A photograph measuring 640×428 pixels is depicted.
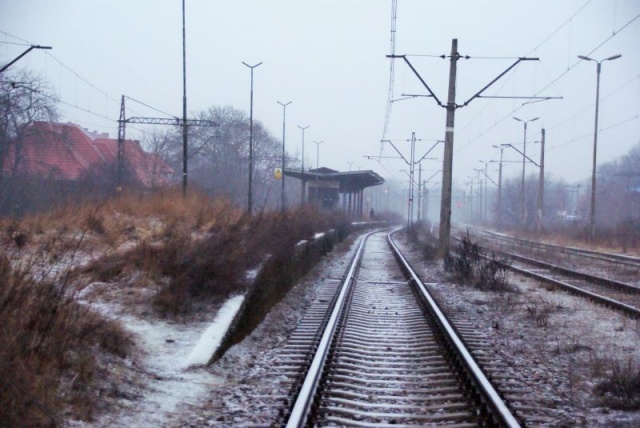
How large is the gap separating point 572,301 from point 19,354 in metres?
12.7

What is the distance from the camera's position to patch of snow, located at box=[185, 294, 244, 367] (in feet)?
27.1

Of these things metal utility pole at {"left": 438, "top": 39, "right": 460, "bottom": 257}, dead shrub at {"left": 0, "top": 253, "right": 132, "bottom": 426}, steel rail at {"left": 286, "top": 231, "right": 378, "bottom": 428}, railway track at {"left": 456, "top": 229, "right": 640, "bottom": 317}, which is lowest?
railway track at {"left": 456, "top": 229, "right": 640, "bottom": 317}

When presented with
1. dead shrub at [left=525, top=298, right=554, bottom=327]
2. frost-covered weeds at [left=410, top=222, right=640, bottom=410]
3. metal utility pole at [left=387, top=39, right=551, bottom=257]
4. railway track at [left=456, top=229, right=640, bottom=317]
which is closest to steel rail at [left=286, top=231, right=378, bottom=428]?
frost-covered weeds at [left=410, top=222, right=640, bottom=410]

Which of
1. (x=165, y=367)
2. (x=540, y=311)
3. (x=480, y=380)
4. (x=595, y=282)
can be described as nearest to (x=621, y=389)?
A: (x=480, y=380)

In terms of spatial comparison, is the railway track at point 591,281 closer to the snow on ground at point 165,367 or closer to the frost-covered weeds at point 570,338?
the frost-covered weeds at point 570,338

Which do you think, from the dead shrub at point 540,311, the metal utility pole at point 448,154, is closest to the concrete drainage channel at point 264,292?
the dead shrub at point 540,311

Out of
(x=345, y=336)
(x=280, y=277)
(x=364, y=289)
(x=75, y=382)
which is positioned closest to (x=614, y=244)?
(x=364, y=289)

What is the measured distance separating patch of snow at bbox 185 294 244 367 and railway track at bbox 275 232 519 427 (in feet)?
2.66

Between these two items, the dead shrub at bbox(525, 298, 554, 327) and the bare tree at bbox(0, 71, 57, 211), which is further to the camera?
the bare tree at bbox(0, 71, 57, 211)

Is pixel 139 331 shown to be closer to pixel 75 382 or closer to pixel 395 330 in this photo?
pixel 75 382

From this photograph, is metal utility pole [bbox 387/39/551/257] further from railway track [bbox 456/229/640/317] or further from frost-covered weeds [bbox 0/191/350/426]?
frost-covered weeds [bbox 0/191/350/426]

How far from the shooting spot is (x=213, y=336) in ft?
29.4

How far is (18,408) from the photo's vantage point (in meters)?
4.97

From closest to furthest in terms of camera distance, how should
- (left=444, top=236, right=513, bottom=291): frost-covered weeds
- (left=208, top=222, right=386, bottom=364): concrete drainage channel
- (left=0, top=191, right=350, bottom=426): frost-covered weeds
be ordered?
(left=0, top=191, right=350, bottom=426): frost-covered weeds, (left=208, top=222, right=386, bottom=364): concrete drainage channel, (left=444, top=236, right=513, bottom=291): frost-covered weeds
